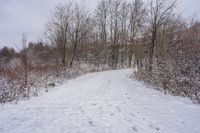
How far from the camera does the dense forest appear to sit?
813 centimetres

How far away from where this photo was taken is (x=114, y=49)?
113ft

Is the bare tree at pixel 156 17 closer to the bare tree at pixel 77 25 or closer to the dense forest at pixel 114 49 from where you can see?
the dense forest at pixel 114 49

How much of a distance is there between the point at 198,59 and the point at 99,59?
24.7 meters

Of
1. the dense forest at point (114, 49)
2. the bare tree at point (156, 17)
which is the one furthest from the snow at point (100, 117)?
the bare tree at point (156, 17)

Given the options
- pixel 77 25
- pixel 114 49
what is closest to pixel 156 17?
pixel 77 25

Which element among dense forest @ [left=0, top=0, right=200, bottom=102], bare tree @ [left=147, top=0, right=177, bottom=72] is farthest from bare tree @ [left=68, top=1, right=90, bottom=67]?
bare tree @ [left=147, top=0, right=177, bottom=72]

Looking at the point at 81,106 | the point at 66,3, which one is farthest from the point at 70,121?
the point at 66,3

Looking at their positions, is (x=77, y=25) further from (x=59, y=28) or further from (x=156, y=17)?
(x=156, y=17)

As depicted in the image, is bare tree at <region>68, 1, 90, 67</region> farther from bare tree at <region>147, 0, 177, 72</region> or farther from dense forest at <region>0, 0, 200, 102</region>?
bare tree at <region>147, 0, 177, 72</region>

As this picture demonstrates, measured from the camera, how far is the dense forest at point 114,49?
26.7 feet

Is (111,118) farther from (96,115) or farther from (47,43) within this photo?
(47,43)

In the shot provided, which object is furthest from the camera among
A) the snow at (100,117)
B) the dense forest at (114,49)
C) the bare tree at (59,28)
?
the bare tree at (59,28)

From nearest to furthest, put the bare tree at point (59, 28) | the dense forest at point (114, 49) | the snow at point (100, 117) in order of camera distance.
Result: the snow at point (100, 117)
the dense forest at point (114, 49)
the bare tree at point (59, 28)

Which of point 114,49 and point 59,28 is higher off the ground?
point 59,28
